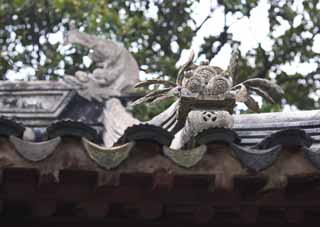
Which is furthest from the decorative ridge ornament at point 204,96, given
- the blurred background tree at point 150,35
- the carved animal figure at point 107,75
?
the blurred background tree at point 150,35

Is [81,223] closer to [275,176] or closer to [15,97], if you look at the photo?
[275,176]

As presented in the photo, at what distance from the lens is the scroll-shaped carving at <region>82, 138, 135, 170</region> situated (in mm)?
3033

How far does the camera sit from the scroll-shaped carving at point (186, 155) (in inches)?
120

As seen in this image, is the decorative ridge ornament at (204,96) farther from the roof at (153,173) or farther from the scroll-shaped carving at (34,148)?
the scroll-shaped carving at (34,148)

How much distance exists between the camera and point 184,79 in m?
4.02

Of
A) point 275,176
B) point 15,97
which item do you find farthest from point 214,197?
point 15,97

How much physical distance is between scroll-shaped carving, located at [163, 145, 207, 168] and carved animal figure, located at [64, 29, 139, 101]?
11.8 feet

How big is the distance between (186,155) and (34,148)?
21.6 inches

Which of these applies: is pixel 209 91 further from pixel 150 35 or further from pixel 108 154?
pixel 150 35

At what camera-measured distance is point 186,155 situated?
306 cm

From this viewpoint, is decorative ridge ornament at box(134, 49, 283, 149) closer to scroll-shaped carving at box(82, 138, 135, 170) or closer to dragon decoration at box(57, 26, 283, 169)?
dragon decoration at box(57, 26, 283, 169)

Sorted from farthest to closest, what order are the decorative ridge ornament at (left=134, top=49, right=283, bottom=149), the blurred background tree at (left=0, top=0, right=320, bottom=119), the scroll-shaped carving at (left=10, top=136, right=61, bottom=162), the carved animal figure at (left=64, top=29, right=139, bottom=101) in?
1. the blurred background tree at (left=0, top=0, right=320, bottom=119)
2. the carved animal figure at (left=64, top=29, right=139, bottom=101)
3. the decorative ridge ornament at (left=134, top=49, right=283, bottom=149)
4. the scroll-shaped carving at (left=10, top=136, right=61, bottom=162)

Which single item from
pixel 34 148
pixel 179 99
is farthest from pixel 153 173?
pixel 179 99

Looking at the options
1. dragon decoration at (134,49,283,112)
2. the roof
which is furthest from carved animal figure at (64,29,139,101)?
the roof
